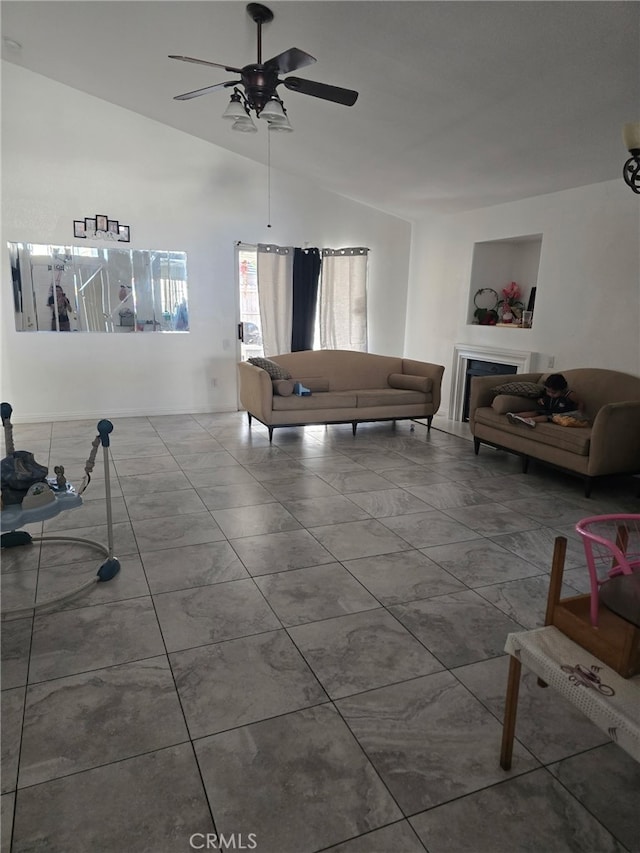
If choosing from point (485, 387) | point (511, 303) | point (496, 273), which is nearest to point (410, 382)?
point (485, 387)

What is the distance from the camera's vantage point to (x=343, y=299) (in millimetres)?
7219

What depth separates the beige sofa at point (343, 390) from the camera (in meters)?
5.41

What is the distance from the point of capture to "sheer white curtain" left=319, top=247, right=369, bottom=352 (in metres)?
7.11

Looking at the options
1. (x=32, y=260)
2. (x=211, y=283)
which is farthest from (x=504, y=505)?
(x=32, y=260)

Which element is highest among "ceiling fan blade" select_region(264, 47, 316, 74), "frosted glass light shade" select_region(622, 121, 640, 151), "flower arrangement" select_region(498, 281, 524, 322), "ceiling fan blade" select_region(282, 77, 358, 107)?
"ceiling fan blade" select_region(264, 47, 316, 74)

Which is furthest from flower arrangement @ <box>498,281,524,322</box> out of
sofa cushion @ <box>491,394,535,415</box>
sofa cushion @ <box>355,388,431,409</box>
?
sofa cushion @ <box>491,394,535,415</box>

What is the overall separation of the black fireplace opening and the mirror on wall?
140 inches

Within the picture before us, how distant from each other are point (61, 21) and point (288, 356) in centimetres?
356

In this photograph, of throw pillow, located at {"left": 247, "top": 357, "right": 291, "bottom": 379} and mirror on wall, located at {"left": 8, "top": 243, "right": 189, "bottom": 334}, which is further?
mirror on wall, located at {"left": 8, "top": 243, "right": 189, "bottom": 334}

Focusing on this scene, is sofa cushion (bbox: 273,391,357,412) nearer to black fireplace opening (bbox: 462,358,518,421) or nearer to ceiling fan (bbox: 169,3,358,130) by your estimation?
black fireplace opening (bbox: 462,358,518,421)

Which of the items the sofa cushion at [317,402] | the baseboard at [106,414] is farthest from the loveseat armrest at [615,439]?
the baseboard at [106,414]

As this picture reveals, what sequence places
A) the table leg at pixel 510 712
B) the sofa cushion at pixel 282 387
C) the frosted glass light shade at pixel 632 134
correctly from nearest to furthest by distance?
the table leg at pixel 510 712, the frosted glass light shade at pixel 632 134, the sofa cushion at pixel 282 387

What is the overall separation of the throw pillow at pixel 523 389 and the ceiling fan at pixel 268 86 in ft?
9.31

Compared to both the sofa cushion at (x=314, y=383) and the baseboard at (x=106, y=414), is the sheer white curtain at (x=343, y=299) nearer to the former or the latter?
the sofa cushion at (x=314, y=383)
